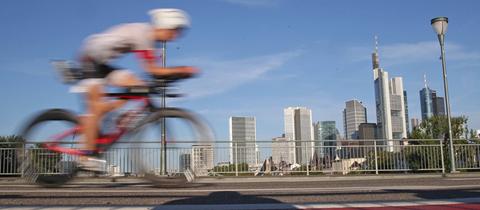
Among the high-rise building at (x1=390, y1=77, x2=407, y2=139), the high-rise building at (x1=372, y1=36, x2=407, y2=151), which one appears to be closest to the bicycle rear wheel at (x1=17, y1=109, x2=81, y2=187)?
the high-rise building at (x1=372, y1=36, x2=407, y2=151)

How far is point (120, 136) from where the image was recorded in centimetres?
593

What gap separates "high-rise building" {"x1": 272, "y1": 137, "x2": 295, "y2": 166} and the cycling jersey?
36.5ft

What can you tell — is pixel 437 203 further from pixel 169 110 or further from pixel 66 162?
pixel 66 162

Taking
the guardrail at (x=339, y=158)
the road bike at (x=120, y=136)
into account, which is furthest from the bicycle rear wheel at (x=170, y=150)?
the guardrail at (x=339, y=158)

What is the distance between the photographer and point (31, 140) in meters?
6.30

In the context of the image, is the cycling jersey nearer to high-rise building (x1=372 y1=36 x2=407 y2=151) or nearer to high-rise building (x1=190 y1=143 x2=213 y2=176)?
high-rise building (x1=190 y1=143 x2=213 y2=176)

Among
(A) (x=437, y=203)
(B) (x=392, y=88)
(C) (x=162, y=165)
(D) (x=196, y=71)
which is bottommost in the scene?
(A) (x=437, y=203)

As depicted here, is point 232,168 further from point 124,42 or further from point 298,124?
point 298,124

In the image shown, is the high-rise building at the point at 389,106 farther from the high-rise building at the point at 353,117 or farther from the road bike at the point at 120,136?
the road bike at the point at 120,136

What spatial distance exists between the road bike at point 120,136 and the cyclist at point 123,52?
0.13 m

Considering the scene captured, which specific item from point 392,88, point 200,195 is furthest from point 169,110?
point 392,88

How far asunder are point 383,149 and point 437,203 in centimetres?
1199

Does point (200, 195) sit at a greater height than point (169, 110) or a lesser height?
lesser

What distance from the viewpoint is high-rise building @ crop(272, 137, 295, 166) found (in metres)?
16.2
